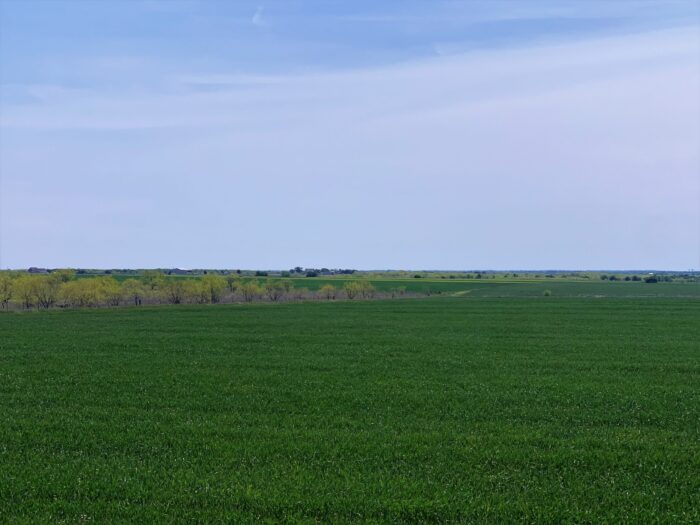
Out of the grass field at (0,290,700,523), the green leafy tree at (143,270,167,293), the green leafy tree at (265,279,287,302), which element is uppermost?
the green leafy tree at (143,270,167,293)

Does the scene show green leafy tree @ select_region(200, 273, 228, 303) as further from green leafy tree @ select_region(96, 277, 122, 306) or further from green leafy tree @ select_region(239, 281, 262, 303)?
green leafy tree @ select_region(96, 277, 122, 306)

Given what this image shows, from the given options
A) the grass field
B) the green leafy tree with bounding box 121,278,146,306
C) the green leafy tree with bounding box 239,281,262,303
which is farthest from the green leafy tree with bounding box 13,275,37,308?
the grass field

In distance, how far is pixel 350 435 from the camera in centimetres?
1251

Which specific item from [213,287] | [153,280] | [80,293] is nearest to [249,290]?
[213,287]

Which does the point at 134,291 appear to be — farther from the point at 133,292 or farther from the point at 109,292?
the point at 109,292

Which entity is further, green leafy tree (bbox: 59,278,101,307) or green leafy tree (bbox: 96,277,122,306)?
green leafy tree (bbox: 96,277,122,306)

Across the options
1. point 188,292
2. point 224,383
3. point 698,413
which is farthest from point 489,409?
point 188,292

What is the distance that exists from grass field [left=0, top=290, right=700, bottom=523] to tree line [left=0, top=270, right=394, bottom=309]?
6040 cm

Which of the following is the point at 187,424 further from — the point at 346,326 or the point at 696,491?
the point at 346,326

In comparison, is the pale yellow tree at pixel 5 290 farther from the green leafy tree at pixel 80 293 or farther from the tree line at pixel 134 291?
the green leafy tree at pixel 80 293

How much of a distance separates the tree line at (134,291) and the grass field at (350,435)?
60.4m

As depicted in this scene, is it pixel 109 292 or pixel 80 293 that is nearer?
pixel 80 293

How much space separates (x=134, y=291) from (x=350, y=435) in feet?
282

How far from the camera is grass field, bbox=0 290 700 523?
29.5ft
